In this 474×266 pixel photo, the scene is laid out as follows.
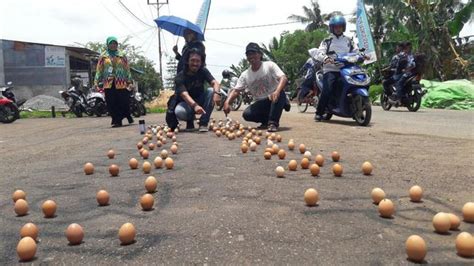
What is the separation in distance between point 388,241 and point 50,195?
2.75 metres

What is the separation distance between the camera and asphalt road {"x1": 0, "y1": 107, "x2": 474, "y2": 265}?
8.30 feet

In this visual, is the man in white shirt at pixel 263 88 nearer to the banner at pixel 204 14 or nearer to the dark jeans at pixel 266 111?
the dark jeans at pixel 266 111

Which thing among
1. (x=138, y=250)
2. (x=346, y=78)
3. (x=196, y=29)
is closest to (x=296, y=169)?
(x=138, y=250)

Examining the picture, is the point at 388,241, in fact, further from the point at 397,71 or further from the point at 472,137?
the point at 397,71

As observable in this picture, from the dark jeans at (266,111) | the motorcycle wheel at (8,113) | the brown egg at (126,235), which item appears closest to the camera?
the brown egg at (126,235)

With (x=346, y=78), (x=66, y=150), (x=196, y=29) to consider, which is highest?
(x=196, y=29)

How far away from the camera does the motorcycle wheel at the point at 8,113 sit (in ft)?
56.1

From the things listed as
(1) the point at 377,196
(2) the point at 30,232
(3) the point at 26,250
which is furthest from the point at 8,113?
(1) the point at 377,196

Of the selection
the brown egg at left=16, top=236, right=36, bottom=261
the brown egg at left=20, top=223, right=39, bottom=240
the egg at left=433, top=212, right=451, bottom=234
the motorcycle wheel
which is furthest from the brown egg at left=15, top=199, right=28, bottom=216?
the motorcycle wheel

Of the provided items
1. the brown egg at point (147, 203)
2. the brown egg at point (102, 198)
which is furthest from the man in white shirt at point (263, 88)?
the brown egg at point (147, 203)

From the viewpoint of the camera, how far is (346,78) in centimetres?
938

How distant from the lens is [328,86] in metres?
9.79

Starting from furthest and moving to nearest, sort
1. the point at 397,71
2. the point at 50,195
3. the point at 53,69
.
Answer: the point at 53,69 → the point at 397,71 → the point at 50,195

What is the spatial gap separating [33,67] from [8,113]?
1883 centimetres
